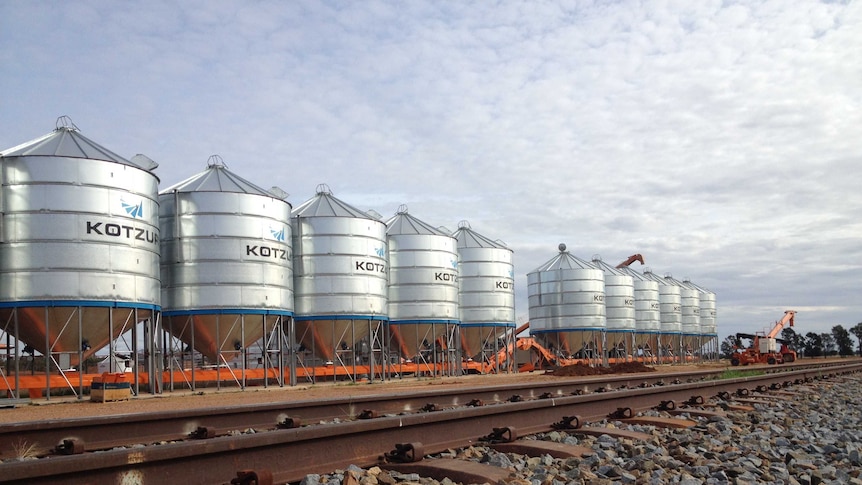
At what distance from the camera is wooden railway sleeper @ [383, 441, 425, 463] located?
22.2 feet

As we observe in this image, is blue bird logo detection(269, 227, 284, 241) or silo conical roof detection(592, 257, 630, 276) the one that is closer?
blue bird logo detection(269, 227, 284, 241)

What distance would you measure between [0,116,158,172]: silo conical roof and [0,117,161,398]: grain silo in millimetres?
33

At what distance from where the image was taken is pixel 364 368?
40406 millimetres

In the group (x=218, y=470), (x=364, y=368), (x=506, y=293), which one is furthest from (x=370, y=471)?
(x=506, y=293)

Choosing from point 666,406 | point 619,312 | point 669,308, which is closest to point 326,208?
point 666,406

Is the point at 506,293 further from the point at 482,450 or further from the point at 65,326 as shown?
the point at 482,450

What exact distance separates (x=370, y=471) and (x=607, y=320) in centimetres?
6143

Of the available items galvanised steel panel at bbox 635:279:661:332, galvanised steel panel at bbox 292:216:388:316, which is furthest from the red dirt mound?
galvanised steel panel at bbox 635:279:661:332

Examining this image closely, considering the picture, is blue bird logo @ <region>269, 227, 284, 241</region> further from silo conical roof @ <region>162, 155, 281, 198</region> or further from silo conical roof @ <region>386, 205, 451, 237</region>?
silo conical roof @ <region>386, 205, 451, 237</region>

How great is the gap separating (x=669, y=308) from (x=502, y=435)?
7507 cm

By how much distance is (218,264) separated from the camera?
30531mm

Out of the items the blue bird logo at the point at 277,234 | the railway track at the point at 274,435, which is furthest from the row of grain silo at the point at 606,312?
the railway track at the point at 274,435

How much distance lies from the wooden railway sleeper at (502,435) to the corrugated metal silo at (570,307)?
52361 mm

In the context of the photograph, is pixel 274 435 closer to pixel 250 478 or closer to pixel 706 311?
pixel 250 478
